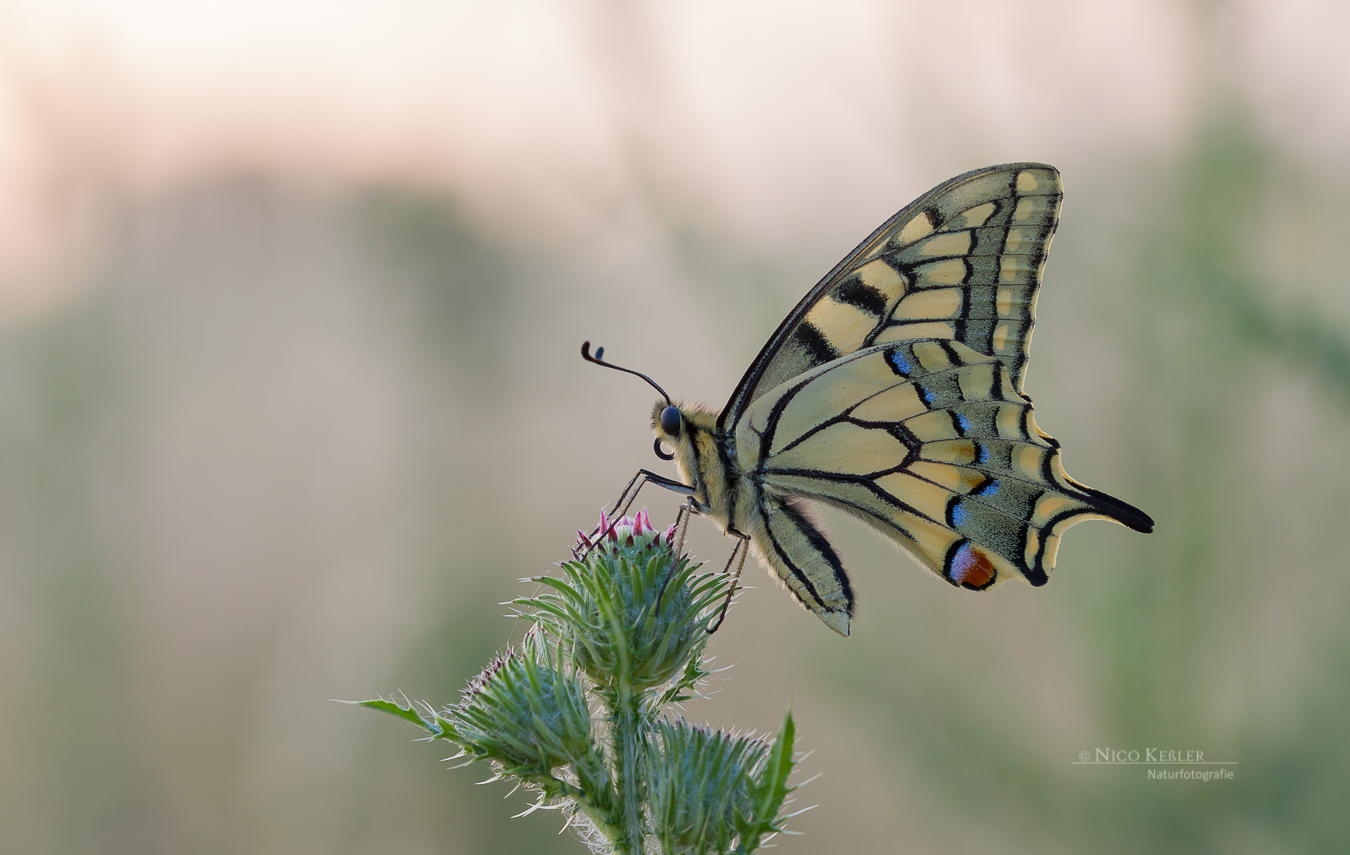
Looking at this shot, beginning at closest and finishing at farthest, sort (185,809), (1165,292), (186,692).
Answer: (1165,292), (185,809), (186,692)

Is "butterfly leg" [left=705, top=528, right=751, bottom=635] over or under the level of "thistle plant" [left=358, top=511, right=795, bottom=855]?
over

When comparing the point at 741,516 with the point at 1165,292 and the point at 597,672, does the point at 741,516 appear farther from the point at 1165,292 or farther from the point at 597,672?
the point at 1165,292

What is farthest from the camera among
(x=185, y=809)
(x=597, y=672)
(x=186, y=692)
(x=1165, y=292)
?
(x=186, y=692)

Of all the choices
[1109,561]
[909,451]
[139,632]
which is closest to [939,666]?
[1109,561]

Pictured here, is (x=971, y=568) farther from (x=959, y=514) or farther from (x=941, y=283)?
(x=941, y=283)

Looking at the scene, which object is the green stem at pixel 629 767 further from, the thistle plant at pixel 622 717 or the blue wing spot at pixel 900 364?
the blue wing spot at pixel 900 364

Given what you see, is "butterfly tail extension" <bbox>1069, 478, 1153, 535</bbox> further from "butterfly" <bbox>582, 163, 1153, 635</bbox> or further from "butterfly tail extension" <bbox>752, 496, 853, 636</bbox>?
"butterfly tail extension" <bbox>752, 496, 853, 636</bbox>

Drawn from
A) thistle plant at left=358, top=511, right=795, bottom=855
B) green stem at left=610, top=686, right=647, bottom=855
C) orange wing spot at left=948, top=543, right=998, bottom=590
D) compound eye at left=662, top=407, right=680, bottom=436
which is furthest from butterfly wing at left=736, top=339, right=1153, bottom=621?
green stem at left=610, top=686, right=647, bottom=855
